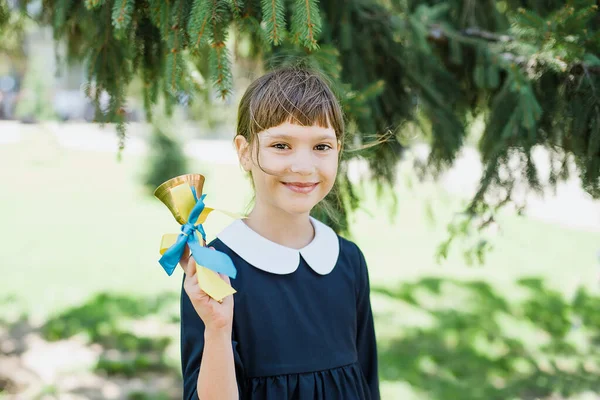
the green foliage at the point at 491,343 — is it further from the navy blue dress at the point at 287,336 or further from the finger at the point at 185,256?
the finger at the point at 185,256

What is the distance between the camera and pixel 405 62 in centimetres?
273

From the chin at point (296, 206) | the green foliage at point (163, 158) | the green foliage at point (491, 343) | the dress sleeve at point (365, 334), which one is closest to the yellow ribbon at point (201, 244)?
the chin at point (296, 206)

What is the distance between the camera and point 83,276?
18.6 feet

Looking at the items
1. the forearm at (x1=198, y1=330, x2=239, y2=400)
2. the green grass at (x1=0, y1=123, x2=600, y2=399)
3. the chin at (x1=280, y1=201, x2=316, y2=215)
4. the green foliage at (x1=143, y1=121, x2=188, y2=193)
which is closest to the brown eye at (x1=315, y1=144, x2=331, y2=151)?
the chin at (x1=280, y1=201, x2=316, y2=215)

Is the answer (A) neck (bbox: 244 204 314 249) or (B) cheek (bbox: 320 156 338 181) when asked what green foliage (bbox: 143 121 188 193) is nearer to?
(A) neck (bbox: 244 204 314 249)

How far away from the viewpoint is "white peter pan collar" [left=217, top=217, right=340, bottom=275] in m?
1.47

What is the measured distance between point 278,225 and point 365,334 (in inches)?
17.0

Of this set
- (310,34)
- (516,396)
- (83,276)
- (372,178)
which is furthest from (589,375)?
(83,276)

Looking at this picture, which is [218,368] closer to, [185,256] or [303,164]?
[185,256]

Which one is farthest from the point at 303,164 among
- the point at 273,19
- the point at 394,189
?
the point at 394,189

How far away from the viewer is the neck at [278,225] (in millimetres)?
1517

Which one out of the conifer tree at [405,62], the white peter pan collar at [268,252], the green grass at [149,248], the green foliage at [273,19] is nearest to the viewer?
the white peter pan collar at [268,252]

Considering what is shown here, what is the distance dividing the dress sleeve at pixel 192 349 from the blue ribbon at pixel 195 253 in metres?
0.17

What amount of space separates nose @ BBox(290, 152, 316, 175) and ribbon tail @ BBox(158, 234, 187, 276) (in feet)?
0.96
